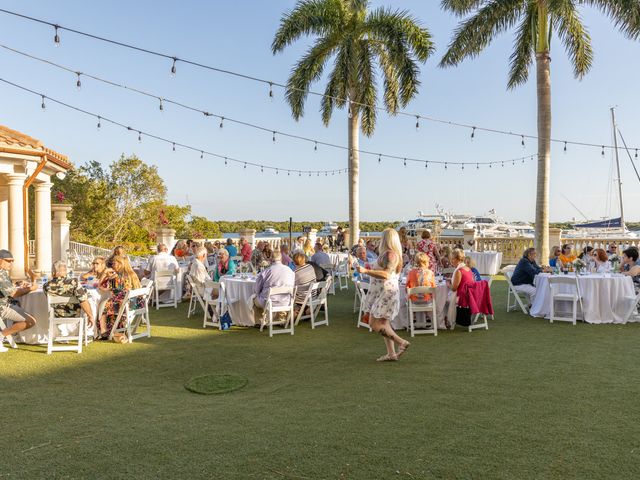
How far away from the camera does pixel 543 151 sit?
13844 mm

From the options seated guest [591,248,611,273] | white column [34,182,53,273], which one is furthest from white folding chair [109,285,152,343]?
seated guest [591,248,611,273]

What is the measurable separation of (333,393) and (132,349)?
323 centimetres

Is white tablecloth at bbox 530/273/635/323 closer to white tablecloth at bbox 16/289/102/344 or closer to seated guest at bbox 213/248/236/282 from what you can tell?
seated guest at bbox 213/248/236/282

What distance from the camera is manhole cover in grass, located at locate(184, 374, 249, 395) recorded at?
4980 millimetres

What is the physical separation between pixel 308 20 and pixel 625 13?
961 centimetres

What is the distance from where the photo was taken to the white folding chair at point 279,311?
24.6 feet

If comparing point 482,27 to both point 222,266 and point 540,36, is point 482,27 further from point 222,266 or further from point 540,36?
point 222,266

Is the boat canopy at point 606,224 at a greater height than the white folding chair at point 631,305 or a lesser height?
greater

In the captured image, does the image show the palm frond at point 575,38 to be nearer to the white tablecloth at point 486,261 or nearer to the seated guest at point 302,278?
the white tablecloth at point 486,261

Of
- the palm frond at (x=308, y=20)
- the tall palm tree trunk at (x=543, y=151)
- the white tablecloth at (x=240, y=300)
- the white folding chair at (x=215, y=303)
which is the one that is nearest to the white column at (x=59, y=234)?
the palm frond at (x=308, y=20)

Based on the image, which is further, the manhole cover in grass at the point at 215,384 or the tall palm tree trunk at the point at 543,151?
the tall palm tree trunk at the point at 543,151

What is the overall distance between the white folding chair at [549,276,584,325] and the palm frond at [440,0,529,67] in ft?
29.9

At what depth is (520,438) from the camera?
3631 mm

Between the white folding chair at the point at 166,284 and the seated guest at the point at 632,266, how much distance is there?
8.32 meters
